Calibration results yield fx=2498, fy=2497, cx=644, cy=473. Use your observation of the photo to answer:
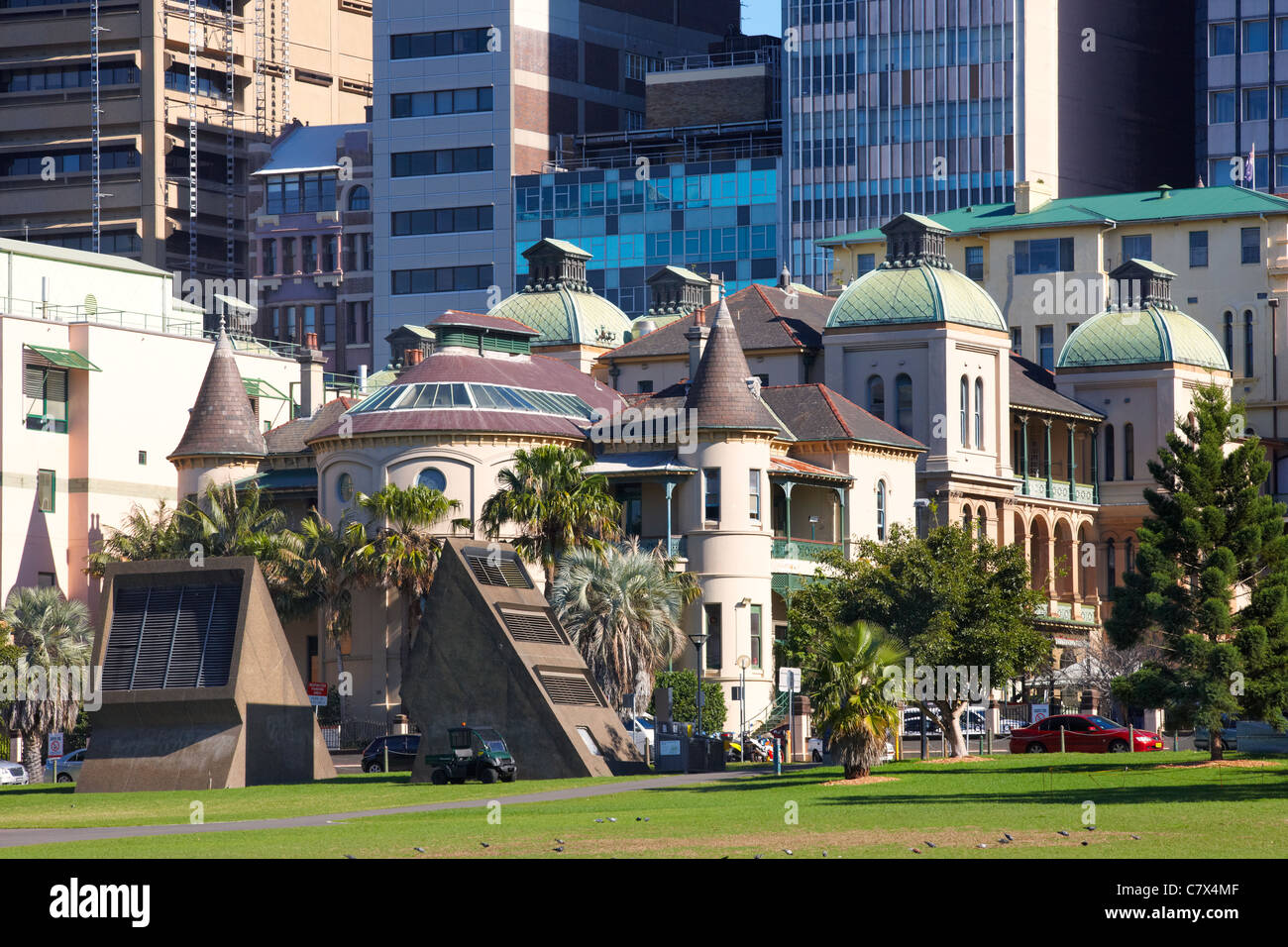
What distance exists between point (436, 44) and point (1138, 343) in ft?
216

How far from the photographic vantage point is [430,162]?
15875cm

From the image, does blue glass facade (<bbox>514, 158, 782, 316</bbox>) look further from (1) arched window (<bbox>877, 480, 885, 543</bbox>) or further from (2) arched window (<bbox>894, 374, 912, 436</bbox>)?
(1) arched window (<bbox>877, 480, 885, 543</bbox>)

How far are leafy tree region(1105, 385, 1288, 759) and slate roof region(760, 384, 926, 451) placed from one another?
2989 cm

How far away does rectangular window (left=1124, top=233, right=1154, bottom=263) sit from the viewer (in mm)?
125875

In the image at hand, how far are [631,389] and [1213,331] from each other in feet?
120

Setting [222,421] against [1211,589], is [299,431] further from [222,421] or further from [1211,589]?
[1211,589]

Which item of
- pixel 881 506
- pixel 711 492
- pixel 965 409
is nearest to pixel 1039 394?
pixel 965 409

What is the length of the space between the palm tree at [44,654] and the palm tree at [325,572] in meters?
7.69

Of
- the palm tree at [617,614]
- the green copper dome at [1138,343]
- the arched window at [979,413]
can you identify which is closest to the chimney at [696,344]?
the arched window at [979,413]

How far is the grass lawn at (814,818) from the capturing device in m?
33.7

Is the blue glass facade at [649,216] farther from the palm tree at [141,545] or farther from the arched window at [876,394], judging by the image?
the palm tree at [141,545]
